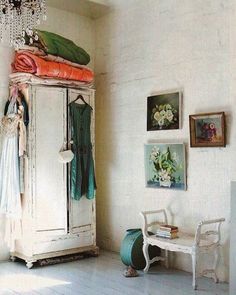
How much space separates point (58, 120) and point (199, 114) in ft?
5.40

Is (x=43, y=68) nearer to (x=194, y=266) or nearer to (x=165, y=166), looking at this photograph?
(x=165, y=166)

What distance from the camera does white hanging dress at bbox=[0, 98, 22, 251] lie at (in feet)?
15.0

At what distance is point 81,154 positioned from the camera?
5.02 m

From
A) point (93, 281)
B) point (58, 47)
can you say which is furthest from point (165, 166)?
point (58, 47)

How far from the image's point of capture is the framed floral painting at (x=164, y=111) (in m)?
4.60

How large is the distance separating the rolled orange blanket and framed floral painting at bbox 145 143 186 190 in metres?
1.23

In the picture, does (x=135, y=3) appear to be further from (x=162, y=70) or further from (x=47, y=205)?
(x=47, y=205)

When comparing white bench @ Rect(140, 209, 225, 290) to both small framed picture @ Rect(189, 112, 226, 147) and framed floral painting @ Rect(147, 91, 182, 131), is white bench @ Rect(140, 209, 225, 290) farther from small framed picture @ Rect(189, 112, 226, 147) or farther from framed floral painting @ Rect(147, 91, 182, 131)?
framed floral painting @ Rect(147, 91, 182, 131)

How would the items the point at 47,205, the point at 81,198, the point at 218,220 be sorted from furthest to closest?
the point at 81,198 → the point at 47,205 → the point at 218,220

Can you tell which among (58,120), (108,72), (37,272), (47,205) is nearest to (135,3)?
(108,72)

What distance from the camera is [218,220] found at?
403cm

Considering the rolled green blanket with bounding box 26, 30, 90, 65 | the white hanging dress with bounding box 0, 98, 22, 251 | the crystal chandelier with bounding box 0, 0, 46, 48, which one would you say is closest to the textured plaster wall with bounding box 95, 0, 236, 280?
the rolled green blanket with bounding box 26, 30, 90, 65

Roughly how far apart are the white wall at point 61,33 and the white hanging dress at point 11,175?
0.95 feet

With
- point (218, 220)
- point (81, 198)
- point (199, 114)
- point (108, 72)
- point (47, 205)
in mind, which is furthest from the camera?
point (108, 72)
